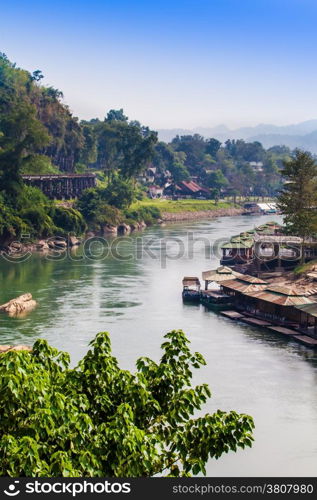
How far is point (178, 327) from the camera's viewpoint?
4756 cm

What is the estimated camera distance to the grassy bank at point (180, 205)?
139 m

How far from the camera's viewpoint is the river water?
2866 cm

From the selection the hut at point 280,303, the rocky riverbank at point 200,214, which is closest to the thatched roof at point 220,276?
the hut at point 280,303

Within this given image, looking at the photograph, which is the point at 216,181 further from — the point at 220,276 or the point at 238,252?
the point at 220,276

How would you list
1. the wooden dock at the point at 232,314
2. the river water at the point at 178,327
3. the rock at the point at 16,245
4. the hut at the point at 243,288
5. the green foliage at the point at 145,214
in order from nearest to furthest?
the river water at the point at 178,327 < the wooden dock at the point at 232,314 < the hut at the point at 243,288 < the rock at the point at 16,245 < the green foliage at the point at 145,214

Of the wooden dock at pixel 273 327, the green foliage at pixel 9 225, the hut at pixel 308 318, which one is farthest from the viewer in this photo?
the green foliage at pixel 9 225

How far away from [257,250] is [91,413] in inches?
2144

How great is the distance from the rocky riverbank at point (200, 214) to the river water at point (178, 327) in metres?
51.9

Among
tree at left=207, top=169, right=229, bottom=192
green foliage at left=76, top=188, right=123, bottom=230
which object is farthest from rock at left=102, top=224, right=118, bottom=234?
tree at left=207, top=169, right=229, bottom=192

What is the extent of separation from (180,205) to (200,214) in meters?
4.67

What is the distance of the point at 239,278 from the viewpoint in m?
55.1

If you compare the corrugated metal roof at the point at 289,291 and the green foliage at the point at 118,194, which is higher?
the green foliage at the point at 118,194

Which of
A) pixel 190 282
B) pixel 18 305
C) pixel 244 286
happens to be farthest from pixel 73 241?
pixel 244 286

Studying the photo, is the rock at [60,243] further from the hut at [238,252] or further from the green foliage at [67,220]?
the hut at [238,252]
